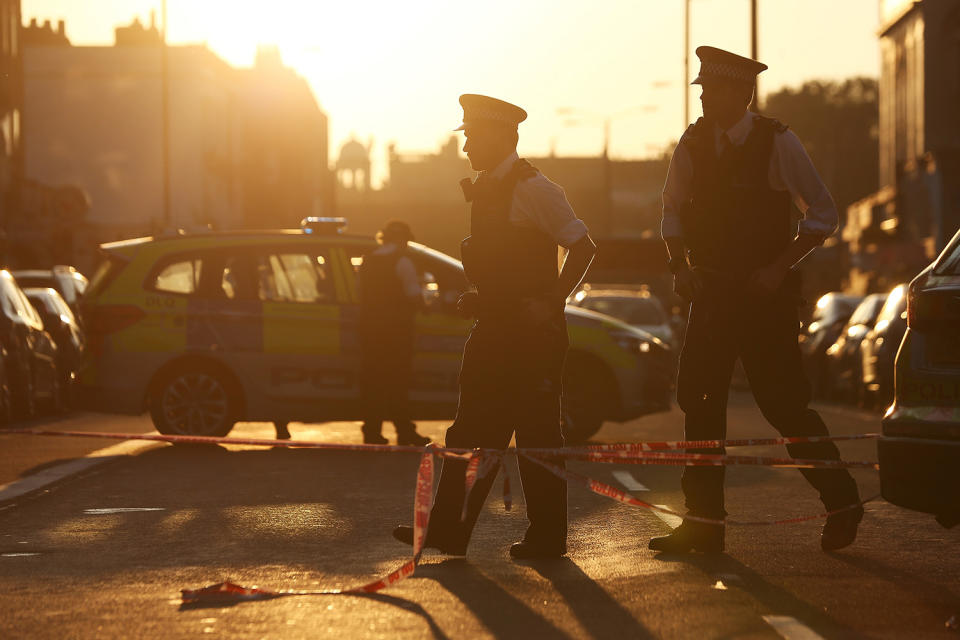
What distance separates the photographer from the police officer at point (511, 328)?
746cm

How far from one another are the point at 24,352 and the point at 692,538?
416 inches

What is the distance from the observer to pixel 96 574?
712 centimetres

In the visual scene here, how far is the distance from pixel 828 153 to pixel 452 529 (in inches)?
3590

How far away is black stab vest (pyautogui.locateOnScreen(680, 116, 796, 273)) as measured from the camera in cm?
761

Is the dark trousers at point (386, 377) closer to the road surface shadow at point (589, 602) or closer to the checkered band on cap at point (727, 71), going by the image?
the road surface shadow at point (589, 602)

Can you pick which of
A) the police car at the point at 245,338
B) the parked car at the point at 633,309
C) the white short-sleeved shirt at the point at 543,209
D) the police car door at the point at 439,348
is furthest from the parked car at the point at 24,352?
the parked car at the point at 633,309

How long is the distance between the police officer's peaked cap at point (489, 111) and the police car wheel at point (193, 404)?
6.97m

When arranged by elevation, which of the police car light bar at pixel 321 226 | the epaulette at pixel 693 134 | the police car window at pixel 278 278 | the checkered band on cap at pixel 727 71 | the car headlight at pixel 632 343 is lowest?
the car headlight at pixel 632 343

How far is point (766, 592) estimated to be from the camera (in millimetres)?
6551

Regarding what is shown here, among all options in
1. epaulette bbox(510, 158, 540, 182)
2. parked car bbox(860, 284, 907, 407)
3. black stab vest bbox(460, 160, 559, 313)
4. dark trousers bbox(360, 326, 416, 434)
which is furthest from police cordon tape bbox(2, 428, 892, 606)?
parked car bbox(860, 284, 907, 407)

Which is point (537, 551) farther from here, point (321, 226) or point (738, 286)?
point (321, 226)

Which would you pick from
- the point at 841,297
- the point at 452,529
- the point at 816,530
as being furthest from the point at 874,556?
the point at 841,297

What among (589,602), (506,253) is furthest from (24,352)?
(589,602)

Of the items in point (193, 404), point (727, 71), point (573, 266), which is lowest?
point (193, 404)
